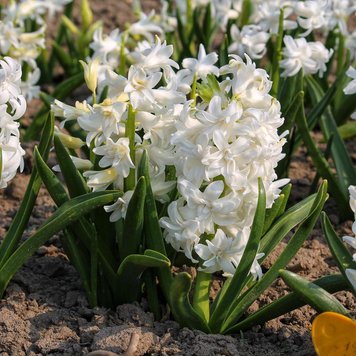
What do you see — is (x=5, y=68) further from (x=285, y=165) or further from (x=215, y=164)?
(x=285, y=165)

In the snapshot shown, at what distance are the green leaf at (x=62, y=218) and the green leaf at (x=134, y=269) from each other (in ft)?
0.57

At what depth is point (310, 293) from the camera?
2.46 m

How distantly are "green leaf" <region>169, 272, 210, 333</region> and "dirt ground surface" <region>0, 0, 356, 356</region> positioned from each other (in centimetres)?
3

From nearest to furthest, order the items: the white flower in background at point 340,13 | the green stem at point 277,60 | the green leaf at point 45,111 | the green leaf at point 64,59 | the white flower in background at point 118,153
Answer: the white flower in background at point 118,153
the green stem at point 277,60
the white flower in background at point 340,13
the green leaf at point 45,111
the green leaf at point 64,59

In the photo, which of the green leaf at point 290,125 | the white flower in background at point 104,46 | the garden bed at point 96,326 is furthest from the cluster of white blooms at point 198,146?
the white flower in background at point 104,46

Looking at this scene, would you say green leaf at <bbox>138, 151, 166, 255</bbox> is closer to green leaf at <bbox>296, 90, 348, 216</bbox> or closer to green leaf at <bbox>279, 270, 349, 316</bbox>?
green leaf at <bbox>279, 270, 349, 316</bbox>

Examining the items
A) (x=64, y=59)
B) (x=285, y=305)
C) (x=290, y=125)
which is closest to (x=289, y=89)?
(x=290, y=125)

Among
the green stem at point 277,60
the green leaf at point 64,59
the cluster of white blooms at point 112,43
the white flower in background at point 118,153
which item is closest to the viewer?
the white flower in background at point 118,153

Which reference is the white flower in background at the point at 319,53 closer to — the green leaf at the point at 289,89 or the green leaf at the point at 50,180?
the green leaf at the point at 289,89

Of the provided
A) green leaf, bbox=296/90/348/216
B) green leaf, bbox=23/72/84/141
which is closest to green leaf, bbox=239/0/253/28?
green leaf, bbox=23/72/84/141

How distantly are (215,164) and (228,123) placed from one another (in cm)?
11

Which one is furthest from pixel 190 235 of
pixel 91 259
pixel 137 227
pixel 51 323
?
pixel 51 323

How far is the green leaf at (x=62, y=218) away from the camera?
2520 mm

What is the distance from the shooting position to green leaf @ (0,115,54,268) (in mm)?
2701
